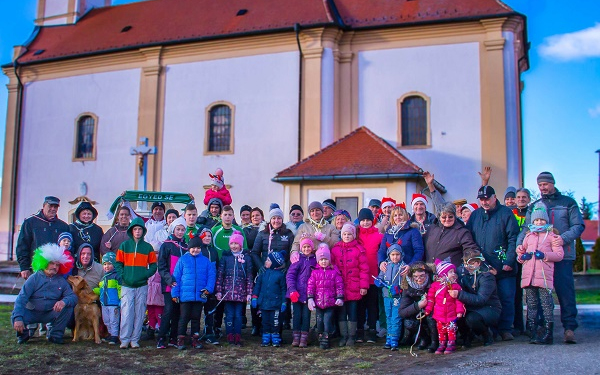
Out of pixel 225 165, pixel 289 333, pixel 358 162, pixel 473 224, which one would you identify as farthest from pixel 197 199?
pixel 473 224

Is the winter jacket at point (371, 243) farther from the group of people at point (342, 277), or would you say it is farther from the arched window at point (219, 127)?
the arched window at point (219, 127)

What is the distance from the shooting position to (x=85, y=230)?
27.8 ft

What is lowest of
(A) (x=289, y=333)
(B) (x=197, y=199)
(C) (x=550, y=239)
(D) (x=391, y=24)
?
(A) (x=289, y=333)

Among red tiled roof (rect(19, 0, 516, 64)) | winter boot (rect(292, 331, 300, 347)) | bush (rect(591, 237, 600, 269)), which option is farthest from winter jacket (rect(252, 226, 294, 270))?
bush (rect(591, 237, 600, 269))

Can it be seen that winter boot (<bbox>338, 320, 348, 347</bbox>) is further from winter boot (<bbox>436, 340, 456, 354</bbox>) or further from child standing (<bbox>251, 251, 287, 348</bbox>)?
winter boot (<bbox>436, 340, 456, 354</bbox>)

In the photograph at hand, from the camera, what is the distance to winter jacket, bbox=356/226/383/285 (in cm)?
783

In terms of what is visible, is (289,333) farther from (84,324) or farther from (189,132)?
(189,132)

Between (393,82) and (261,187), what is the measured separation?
5711mm

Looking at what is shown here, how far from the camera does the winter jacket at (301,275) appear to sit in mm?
7445

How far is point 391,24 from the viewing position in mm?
20172

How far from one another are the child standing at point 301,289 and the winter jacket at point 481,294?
1.82 metres

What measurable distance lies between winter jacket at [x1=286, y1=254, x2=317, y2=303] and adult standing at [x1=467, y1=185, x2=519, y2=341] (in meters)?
2.08

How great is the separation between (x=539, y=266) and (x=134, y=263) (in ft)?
15.9

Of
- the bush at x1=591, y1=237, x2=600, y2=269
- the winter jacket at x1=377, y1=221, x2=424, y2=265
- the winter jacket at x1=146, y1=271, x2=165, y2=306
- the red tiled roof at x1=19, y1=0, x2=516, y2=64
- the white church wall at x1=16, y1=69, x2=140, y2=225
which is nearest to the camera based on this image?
the winter jacket at x1=377, y1=221, x2=424, y2=265
